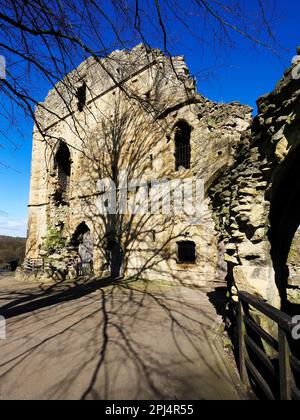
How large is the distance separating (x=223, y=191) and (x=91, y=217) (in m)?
9.04

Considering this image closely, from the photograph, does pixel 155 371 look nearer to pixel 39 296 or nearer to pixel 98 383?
pixel 98 383

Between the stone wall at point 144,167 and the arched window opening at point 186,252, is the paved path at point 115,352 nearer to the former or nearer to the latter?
the arched window opening at point 186,252

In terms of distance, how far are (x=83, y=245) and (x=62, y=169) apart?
610 cm

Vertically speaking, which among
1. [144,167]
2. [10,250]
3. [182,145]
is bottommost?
[10,250]

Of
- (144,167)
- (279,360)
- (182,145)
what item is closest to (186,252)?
(144,167)

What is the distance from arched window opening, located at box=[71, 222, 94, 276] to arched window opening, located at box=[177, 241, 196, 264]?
19.1 ft

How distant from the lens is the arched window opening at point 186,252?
9109 mm

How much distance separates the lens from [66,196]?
1622 centimetres

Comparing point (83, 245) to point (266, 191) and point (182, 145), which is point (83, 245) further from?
point (266, 191)

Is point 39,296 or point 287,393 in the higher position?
point 287,393

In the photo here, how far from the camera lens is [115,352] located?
3551 millimetres

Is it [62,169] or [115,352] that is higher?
[62,169]

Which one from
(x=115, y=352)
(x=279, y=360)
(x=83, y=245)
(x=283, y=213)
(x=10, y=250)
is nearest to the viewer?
(x=279, y=360)

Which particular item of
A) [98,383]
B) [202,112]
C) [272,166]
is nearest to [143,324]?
[98,383]
